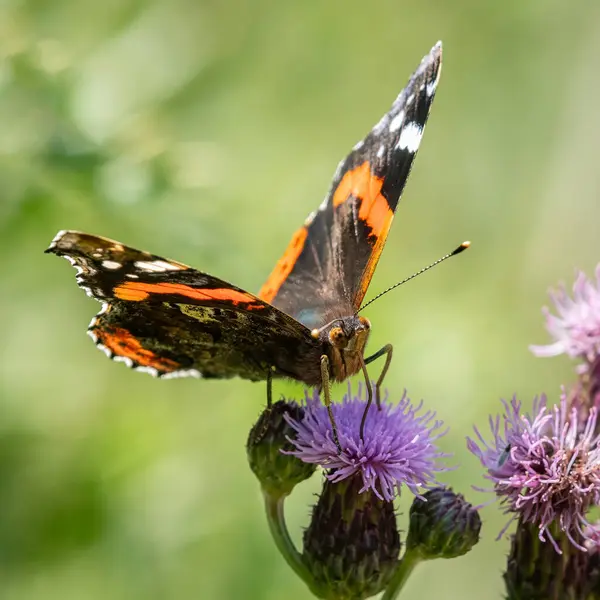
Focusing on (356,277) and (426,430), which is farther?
(356,277)

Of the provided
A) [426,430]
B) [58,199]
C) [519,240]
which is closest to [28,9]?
[58,199]

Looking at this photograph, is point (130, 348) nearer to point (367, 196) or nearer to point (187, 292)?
point (187, 292)

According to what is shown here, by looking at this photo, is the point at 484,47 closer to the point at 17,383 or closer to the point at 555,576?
the point at 17,383

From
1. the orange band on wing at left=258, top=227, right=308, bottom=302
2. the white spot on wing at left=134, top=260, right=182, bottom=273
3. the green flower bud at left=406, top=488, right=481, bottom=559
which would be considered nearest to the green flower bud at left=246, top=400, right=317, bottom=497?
the green flower bud at left=406, top=488, right=481, bottom=559

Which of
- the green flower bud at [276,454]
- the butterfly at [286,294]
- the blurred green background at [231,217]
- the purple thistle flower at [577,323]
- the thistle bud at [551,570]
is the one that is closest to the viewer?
the butterfly at [286,294]

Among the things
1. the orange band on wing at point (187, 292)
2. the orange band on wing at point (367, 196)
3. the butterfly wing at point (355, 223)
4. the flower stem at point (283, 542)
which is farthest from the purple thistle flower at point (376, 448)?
the orange band on wing at point (367, 196)

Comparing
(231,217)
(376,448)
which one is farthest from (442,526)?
(231,217)

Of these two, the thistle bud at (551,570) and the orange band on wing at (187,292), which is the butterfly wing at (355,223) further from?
the thistle bud at (551,570)
